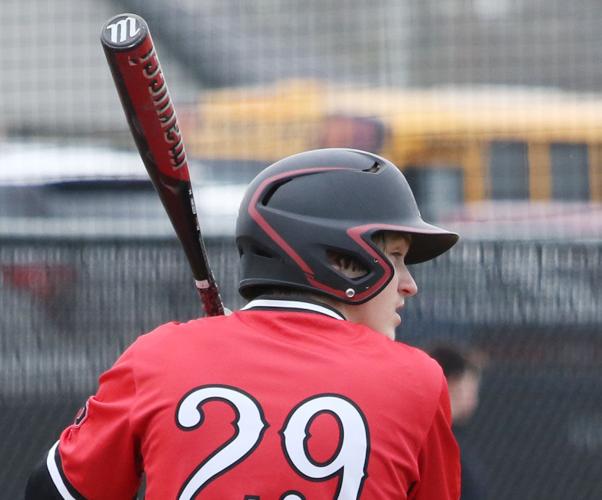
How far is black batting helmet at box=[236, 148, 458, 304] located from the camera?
2.07 m

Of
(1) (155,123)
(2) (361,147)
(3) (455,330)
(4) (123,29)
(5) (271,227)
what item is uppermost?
(4) (123,29)

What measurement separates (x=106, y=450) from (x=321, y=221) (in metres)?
0.53

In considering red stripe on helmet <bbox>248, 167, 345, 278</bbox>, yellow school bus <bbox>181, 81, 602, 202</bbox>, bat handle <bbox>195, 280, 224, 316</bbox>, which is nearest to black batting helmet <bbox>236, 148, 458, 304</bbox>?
red stripe on helmet <bbox>248, 167, 345, 278</bbox>

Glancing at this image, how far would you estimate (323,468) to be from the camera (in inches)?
73.6

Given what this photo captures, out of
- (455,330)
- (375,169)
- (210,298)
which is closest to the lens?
(375,169)

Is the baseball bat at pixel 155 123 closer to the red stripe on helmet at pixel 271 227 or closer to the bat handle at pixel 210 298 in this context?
the bat handle at pixel 210 298

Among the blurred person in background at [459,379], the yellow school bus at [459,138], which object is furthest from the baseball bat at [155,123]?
the yellow school bus at [459,138]

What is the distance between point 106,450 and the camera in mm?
1969

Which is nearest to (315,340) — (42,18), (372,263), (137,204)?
(372,263)

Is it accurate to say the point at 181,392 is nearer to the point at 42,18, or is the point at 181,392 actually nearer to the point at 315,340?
the point at 315,340

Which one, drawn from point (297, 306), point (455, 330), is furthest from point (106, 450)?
point (455, 330)

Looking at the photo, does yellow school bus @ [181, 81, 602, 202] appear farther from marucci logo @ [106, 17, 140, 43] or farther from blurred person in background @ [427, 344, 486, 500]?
marucci logo @ [106, 17, 140, 43]

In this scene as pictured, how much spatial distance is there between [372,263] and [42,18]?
8379 millimetres

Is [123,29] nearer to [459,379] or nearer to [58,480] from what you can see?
[58,480]
